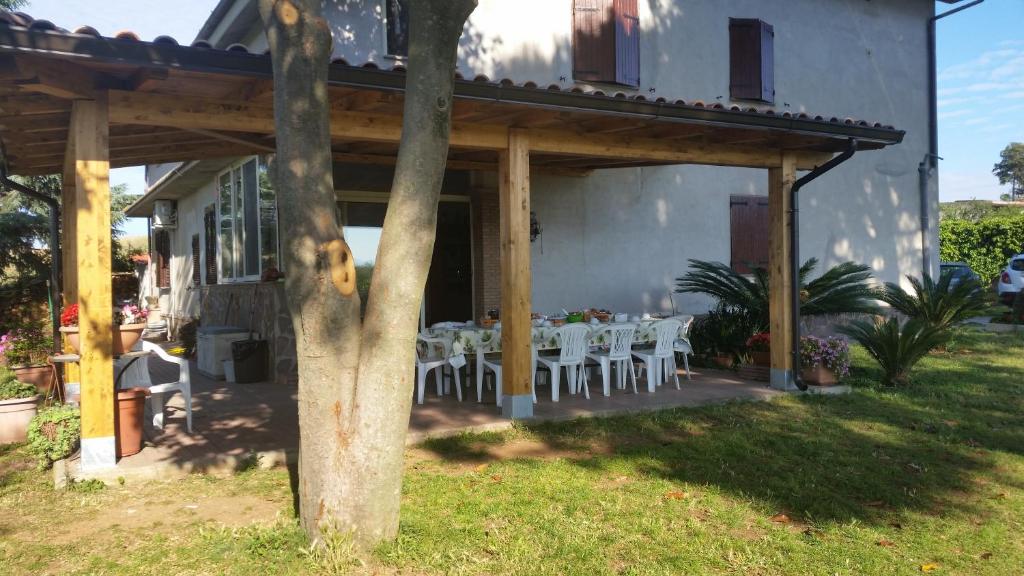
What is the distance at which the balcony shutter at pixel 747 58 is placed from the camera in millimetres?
12734

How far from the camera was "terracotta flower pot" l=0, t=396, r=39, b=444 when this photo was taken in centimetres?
688

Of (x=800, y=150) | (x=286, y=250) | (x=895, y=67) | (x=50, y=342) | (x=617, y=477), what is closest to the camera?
(x=286, y=250)

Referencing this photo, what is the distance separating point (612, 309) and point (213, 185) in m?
7.15

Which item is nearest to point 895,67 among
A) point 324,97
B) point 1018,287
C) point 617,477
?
point 1018,287

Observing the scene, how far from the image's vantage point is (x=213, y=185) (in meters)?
13.1

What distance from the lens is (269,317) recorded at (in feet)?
32.8

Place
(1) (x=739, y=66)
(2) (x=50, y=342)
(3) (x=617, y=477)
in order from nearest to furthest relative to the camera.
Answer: (3) (x=617, y=477)
(2) (x=50, y=342)
(1) (x=739, y=66)

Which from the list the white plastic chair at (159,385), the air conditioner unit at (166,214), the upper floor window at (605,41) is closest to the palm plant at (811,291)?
the upper floor window at (605,41)

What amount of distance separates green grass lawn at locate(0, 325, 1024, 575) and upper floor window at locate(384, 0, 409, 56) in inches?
232

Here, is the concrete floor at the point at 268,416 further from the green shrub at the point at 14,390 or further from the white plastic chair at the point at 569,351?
the green shrub at the point at 14,390

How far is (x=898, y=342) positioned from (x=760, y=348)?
164 cm

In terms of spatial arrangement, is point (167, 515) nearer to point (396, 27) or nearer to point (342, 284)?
point (342, 284)

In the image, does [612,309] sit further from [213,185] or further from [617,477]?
[213,185]

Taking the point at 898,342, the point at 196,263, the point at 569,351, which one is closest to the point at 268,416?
the point at 569,351
